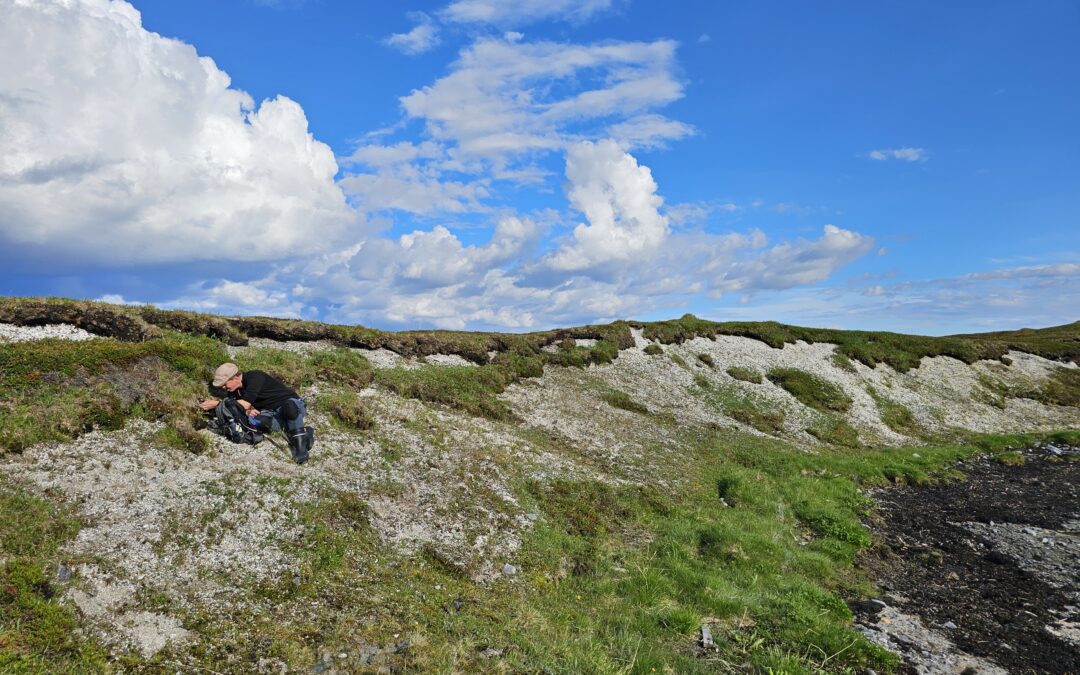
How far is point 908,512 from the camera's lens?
2450 centimetres

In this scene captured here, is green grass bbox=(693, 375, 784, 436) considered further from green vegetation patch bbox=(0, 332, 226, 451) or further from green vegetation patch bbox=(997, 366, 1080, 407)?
green vegetation patch bbox=(0, 332, 226, 451)

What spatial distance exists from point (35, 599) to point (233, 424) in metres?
6.76

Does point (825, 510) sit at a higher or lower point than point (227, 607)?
lower

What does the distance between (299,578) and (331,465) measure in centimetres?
498

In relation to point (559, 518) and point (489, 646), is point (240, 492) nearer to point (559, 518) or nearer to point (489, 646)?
point (489, 646)

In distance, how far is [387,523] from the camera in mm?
15195

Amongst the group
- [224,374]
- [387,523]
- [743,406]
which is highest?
[224,374]

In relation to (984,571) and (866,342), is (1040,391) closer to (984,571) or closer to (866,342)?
(866,342)

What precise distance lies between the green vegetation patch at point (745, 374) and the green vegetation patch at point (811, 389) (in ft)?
6.14

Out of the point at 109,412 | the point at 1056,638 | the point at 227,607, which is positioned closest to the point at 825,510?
the point at 1056,638

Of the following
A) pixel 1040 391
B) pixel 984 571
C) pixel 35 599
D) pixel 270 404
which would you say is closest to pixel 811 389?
→ pixel 984 571

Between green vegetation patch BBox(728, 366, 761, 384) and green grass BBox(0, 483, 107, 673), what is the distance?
135ft

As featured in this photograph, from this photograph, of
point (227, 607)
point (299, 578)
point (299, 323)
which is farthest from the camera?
point (299, 323)

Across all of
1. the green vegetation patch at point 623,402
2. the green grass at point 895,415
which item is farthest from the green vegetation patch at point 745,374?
the green vegetation patch at point 623,402
